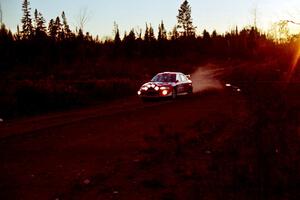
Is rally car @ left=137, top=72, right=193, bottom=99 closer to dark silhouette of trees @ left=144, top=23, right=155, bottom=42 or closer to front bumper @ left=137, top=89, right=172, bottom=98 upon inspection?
front bumper @ left=137, top=89, right=172, bottom=98

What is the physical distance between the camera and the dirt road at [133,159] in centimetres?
794

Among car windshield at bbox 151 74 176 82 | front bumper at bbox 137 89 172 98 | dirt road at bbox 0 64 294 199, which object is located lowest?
dirt road at bbox 0 64 294 199

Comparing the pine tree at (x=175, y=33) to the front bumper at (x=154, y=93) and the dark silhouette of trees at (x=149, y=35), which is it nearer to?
the dark silhouette of trees at (x=149, y=35)

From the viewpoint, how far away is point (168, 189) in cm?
800

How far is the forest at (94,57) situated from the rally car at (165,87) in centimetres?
328

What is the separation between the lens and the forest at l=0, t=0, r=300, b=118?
25.2m

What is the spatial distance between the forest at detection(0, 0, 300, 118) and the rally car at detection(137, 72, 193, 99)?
3.28 meters

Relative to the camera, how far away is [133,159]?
1041cm

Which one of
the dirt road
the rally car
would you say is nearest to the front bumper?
the rally car

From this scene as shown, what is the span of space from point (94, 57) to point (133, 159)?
73969 mm

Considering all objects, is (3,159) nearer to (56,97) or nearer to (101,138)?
(101,138)

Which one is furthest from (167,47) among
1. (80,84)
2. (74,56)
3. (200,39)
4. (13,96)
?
(13,96)

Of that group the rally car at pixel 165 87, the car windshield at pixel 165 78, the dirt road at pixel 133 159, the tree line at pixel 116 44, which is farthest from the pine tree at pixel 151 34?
the dirt road at pixel 133 159

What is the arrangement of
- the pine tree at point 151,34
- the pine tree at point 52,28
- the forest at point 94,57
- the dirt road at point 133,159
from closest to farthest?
the dirt road at point 133,159
the forest at point 94,57
the pine tree at point 52,28
the pine tree at point 151,34
